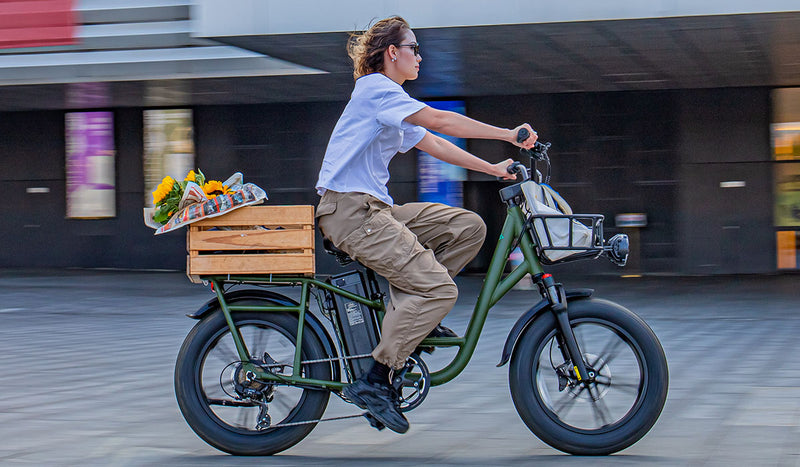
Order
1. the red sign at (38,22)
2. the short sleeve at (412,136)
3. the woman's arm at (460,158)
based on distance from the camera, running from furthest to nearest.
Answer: the red sign at (38,22), the short sleeve at (412,136), the woman's arm at (460,158)

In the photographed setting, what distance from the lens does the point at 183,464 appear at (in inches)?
168

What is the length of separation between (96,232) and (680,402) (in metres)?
16.8

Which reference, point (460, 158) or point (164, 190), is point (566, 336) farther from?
point (164, 190)

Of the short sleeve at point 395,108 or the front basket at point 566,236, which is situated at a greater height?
the short sleeve at point 395,108

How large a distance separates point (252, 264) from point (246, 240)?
0.10 m

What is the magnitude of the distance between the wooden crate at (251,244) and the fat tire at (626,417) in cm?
96

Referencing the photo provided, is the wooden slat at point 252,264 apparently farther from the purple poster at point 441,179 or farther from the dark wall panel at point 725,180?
the dark wall panel at point 725,180

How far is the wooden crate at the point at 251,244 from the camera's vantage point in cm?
427

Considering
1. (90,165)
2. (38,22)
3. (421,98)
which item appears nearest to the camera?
(38,22)

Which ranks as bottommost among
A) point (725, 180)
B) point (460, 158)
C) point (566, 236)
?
point (566, 236)

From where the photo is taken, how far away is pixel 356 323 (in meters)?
4.30

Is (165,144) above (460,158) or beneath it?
above

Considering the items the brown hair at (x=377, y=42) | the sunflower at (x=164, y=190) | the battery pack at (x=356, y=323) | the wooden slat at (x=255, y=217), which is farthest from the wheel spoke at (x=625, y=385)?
the sunflower at (x=164, y=190)

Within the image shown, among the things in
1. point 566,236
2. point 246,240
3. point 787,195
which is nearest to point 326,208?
point 246,240
